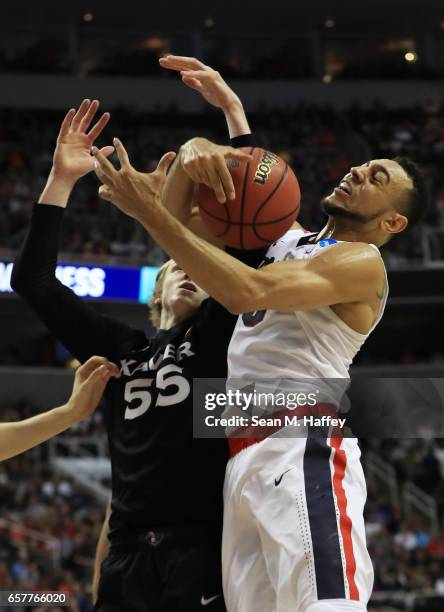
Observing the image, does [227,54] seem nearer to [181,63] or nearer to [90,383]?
[181,63]

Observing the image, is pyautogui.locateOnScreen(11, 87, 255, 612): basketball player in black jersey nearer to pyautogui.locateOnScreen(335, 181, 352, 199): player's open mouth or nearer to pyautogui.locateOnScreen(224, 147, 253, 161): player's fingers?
pyautogui.locateOnScreen(224, 147, 253, 161): player's fingers

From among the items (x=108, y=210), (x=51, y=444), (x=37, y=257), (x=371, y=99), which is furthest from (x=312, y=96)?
(x=37, y=257)

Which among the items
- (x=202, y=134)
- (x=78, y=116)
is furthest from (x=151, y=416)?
(x=202, y=134)

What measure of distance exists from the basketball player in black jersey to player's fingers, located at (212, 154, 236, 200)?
0.14 m

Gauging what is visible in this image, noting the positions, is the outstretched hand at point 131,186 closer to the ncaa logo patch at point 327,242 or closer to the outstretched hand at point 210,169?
the outstretched hand at point 210,169

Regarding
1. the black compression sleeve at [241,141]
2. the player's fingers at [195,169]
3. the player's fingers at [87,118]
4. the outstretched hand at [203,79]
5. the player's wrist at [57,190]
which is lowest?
the player's fingers at [195,169]

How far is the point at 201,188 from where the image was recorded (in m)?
Result: 3.12

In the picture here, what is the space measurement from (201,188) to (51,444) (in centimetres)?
1281

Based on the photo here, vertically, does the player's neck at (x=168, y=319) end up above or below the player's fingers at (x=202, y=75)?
below

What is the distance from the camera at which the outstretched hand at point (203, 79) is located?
3559 millimetres

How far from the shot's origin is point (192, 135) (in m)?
21.7

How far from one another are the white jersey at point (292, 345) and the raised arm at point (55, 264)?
0.67 m

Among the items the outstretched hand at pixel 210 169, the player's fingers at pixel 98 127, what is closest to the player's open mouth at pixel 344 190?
the outstretched hand at pixel 210 169

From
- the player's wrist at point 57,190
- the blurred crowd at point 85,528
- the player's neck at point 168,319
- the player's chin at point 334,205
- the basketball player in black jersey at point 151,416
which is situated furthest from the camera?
the blurred crowd at point 85,528
